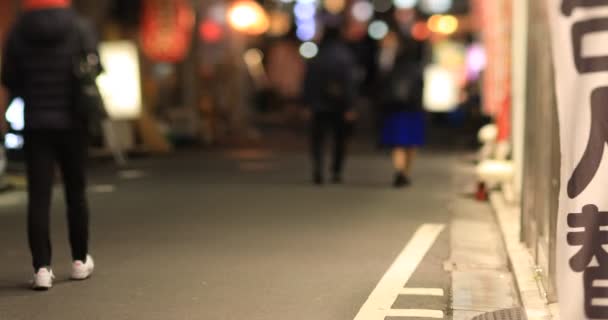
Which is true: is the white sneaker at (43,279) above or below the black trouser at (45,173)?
below

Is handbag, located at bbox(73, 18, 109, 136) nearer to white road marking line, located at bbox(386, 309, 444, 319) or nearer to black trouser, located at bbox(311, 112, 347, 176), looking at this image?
white road marking line, located at bbox(386, 309, 444, 319)

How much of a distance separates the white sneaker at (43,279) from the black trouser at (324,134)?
25.2 feet

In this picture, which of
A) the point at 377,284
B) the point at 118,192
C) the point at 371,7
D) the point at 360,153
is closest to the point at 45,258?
the point at 377,284

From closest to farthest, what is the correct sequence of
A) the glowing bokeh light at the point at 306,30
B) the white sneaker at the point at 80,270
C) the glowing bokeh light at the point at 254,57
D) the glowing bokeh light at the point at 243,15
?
the white sneaker at the point at 80,270 < the glowing bokeh light at the point at 243,15 < the glowing bokeh light at the point at 254,57 < the glowing bokeh light at the point at 306,30

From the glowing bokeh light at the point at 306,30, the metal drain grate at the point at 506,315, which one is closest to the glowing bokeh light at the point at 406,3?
the glowing bokeh light at the point at 306,30

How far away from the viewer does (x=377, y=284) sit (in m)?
7.94

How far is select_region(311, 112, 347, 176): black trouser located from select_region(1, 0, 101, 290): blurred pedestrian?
7.52m

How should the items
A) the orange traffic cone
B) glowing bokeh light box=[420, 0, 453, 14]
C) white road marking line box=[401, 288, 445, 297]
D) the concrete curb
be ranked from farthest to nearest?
glowing bokeh light box=[420, 0, 453, 14], the orange traffic cone, white road marking line box=[401, 288, 445, 297], the concrete curb

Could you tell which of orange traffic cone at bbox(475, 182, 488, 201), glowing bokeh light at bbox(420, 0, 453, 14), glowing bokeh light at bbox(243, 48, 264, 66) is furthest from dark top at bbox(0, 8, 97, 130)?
glowing bokeh light at bbox(420, 0, 453, 14)

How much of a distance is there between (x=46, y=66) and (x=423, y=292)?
3.15 meters

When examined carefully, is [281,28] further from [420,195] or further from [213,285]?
[213,285]

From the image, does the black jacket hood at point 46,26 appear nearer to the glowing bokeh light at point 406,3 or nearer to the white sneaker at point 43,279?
the white sneaker at point 43,279

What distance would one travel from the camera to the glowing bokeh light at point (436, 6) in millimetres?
49688

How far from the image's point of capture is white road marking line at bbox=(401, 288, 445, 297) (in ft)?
24.8
